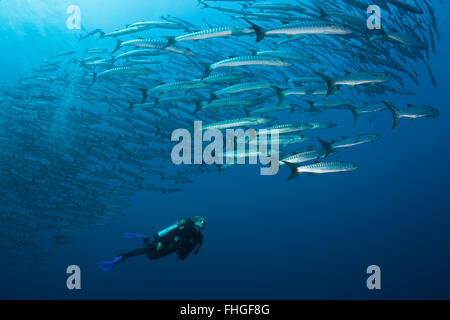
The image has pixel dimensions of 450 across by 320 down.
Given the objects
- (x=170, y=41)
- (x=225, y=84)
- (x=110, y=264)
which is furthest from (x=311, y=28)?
(x=110, y=264)

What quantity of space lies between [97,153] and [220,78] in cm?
622

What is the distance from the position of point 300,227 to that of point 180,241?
5445cm

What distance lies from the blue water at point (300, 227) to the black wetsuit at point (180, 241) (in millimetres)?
20222

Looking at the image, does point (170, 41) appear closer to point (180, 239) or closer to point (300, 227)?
point (180, 239)

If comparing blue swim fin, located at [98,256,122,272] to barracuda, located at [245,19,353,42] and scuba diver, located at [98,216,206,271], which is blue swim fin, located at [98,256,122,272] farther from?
barracuda, located at [245,19,353,42]

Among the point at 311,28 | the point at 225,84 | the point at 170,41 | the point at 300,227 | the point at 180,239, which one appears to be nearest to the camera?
the point at 311,28

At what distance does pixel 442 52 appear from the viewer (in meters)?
26.0

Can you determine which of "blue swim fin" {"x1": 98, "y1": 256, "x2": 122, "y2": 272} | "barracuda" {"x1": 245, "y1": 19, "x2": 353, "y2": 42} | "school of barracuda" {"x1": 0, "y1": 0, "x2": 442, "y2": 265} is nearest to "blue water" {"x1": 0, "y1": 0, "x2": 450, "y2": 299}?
"school of barracuda" {"x1": 0, "y1": 0, "x2": 442, "y2": 265}

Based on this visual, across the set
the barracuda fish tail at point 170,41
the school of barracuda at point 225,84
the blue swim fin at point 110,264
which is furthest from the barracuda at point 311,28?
the blue swim fin at point 110,264

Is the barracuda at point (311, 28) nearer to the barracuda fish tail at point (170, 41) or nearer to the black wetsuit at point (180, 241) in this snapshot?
the barracuda fish tail at point (170, 41)

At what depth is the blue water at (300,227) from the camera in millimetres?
34156

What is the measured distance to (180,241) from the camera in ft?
21.2

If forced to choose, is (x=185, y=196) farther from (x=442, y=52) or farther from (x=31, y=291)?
(x=442, y=52)
